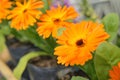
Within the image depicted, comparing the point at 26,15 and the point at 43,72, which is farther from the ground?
the point at 26,15

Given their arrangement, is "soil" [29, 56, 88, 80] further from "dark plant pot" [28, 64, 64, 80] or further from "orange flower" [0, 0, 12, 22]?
"orange flower" [0, 0, 12, 22]

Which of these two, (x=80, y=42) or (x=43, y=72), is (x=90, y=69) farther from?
(x=43, y=72)

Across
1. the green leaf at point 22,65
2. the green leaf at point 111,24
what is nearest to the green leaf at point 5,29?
the green leaf at point 22,65

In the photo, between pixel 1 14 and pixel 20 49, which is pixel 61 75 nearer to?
pixel 1 14

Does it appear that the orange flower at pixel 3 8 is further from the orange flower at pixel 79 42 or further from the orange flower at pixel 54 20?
the orange flower at pixel 79 42

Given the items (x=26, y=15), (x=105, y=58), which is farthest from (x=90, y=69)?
(x=26, y=15)

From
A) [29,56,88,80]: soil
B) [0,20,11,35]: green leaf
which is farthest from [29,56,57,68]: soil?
[0,20,11,35]: green leaf
